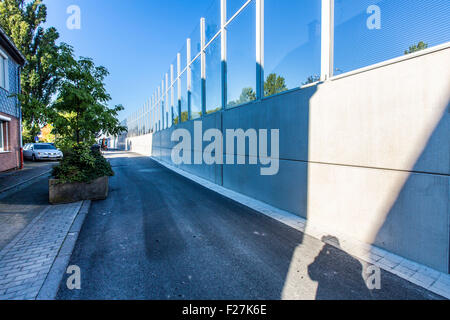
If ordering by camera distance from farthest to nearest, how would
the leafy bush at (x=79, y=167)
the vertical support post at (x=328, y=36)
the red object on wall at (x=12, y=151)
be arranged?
the red object on wall at (x=12, y=151)
the leafy bush at (x=79, y=167)
the vertical support post at (x=328, y=36)

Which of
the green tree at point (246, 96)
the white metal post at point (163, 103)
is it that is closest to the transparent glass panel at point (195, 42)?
the green tree at point (246, 96)

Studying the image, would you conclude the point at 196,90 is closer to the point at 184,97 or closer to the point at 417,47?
the point at 184,97

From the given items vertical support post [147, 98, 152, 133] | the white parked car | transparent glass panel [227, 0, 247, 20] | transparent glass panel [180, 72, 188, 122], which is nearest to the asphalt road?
transparent glass panel [227, 0, 247, 20]

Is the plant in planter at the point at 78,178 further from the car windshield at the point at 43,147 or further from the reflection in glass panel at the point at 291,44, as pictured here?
the car windshield at the point at 43,147

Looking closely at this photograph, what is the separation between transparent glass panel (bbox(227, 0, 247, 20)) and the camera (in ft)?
25.5

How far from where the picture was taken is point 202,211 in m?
5.77

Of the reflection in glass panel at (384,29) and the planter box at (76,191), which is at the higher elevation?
the reflection in glass panel at (384,29)

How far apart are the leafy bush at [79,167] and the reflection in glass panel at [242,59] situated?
5047mm

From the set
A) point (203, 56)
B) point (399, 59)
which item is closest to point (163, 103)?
point (203, 56)

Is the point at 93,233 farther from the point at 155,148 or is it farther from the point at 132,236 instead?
the point at 155,148

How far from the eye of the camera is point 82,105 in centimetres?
695

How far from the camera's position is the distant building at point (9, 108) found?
11.5 m

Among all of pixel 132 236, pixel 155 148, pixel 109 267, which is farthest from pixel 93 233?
pixel 155 148

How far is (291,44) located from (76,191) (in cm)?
698
